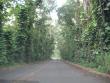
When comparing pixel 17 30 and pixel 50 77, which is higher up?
pixel 17 30

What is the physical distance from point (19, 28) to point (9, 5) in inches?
614

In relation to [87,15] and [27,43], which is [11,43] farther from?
[27,43]

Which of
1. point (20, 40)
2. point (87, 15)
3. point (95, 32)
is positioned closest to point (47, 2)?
point (20, 40)

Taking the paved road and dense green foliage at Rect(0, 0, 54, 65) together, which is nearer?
the paved road

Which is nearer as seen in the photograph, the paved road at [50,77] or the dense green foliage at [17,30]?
the paved road at [50,77]

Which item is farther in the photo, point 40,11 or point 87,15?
point 40,11

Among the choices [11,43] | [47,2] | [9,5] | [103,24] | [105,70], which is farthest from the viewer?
[47,2]

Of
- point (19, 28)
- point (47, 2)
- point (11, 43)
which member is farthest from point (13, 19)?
point (47, 2)

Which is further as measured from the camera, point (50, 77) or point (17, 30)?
→ point (17, 30)

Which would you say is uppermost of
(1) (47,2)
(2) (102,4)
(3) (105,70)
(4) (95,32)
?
(1) (47,2)

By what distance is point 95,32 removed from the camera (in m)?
28.8

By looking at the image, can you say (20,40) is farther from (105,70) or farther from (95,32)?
(105,70)

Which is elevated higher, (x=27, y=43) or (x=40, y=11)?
(x=40, y=11)

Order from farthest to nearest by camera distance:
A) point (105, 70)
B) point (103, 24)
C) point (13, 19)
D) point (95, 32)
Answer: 1. point (13, 19)
2. point (95, 32)
3. point (103, 24)
4. point (105, 70)
